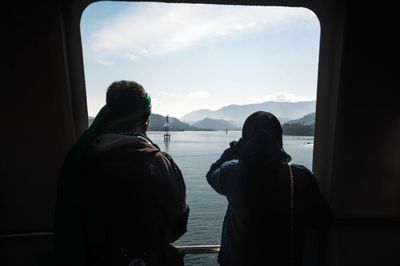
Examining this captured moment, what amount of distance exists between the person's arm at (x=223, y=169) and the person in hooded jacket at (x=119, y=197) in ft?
1.04

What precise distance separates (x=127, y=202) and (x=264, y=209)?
62cm

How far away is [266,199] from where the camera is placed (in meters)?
1.55

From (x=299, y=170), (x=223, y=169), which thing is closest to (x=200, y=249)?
(x=223, y=169)

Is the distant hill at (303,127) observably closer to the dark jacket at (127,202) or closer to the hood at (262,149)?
the hood at (262,149)

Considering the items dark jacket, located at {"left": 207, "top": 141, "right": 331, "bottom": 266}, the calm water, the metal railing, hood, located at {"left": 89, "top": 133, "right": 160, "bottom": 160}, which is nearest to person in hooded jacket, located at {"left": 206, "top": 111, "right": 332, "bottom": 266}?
dark jacket, located at {"left": 207, "top": 141, "right": 331, "bottom": 266}

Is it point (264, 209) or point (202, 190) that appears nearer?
point (264, 209)

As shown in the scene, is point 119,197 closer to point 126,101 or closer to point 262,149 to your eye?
point 126,101

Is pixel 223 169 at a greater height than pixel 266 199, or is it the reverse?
pixel 223 169

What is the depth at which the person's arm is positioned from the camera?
1638 mm
